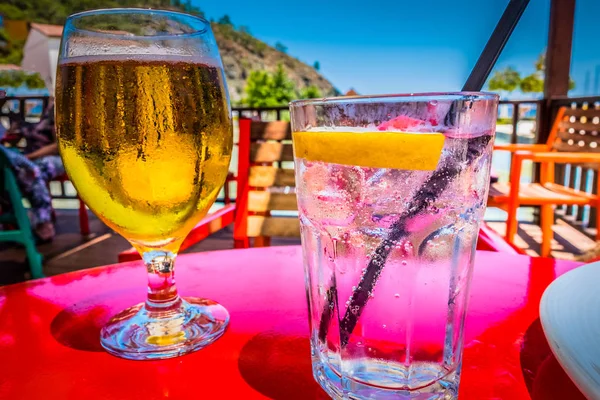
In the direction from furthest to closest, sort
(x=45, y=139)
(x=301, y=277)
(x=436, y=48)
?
(x=436, y=48) → (x=45, y=139) → (x=301, y=277)

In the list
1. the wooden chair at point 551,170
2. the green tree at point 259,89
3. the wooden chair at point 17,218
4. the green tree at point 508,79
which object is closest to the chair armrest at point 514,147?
the wooden chair at point 551,170

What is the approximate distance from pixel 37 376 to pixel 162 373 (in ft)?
0.33

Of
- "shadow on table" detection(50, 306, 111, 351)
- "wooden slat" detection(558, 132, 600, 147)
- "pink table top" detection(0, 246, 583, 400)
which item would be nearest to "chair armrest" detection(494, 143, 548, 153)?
"wooden slat" detection(558, 132, 600, 147)

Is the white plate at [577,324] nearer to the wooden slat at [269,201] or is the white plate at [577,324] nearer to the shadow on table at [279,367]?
the shadow on table at [279,367]

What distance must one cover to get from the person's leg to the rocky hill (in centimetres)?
3368

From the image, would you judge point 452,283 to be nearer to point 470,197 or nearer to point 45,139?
point 470,197

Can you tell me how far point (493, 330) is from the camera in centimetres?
46

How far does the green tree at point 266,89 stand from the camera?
2764 centimetres

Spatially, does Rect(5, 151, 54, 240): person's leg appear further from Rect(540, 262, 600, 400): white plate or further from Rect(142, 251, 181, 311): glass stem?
Rect(540, 262, 600, 400): white plate

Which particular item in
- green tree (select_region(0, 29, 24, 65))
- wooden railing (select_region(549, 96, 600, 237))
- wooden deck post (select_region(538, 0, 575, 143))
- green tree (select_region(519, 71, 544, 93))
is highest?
green tree (select_region(0, 29, 24, 65))

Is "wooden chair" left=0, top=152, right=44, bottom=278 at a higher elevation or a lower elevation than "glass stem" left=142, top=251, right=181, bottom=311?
lower

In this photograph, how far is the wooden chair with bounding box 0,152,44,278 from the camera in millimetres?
2396

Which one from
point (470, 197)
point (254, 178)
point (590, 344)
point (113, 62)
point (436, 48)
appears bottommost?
point (254, 178)

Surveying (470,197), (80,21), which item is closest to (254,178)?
(80,21)
